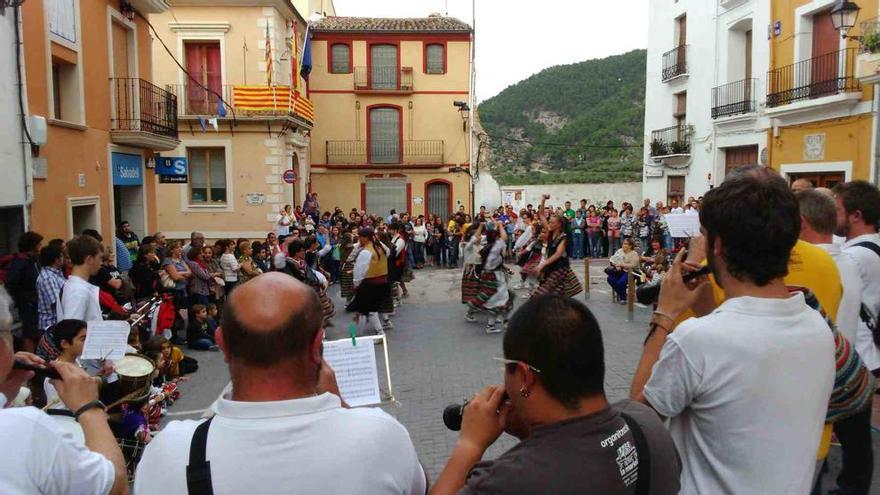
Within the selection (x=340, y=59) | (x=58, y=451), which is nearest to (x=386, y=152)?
(x=340, y=59)

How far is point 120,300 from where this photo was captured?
8.92 metres

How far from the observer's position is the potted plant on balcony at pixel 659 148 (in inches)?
937

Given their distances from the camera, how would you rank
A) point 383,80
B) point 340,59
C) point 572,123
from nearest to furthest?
1. point 340,59
2. point 383,80
3. point 572,123

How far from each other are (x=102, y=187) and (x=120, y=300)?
211 inches

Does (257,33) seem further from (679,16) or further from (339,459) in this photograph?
(339,459)

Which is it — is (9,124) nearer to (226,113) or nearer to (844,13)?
(226,113)

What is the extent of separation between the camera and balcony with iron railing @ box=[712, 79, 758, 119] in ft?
63.6

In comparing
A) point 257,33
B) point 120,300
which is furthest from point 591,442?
point 257,33

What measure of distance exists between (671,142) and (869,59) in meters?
9.75

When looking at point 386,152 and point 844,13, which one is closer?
point 844,13

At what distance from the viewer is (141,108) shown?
47.8 ft

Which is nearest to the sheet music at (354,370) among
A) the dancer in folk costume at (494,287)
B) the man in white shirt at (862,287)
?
the man in white shirt at (862,287)

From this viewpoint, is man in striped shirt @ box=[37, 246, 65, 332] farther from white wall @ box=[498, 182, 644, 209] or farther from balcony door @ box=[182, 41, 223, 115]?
white wall @ box=[498, 182, 644, 209]

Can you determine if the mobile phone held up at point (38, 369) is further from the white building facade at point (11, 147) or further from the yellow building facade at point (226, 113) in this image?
the yellow building facade at point (226, 113)
